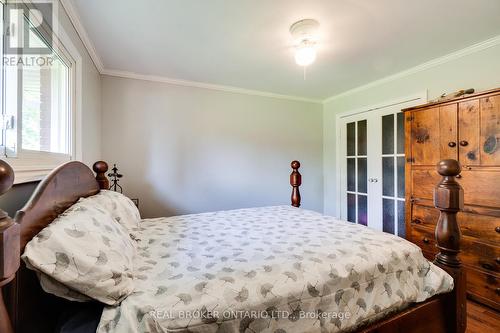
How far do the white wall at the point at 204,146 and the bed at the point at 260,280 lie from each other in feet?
4.72

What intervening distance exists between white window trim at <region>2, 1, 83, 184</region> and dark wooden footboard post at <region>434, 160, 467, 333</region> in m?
1.96

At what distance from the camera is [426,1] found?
1.58m

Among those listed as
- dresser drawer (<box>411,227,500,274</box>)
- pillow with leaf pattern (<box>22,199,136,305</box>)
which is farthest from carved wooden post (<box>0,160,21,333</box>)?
dresser drawer (<box>411,227,500,274</box>)

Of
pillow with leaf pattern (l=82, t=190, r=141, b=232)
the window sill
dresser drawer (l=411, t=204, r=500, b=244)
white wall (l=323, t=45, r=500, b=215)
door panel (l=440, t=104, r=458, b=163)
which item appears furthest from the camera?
white wall (l=323, t=45, r=500, b=215)

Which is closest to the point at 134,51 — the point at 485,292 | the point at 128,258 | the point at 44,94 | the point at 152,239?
the point at 44,94

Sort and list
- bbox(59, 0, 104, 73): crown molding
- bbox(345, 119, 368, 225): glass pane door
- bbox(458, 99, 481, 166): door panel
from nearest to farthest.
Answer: bbox(59, 0, 104, 73): crown molding
bbox(458, 99, 481, 166): door panel
bbox(345, 119, 368, 225): glass pane door

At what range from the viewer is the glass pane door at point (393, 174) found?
9.45 ft

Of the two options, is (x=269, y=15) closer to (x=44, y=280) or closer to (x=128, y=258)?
(x=128, y=258)

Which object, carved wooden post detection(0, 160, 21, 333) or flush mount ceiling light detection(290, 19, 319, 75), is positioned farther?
flush mount ceiling light detection(290, 19, 319, 75)

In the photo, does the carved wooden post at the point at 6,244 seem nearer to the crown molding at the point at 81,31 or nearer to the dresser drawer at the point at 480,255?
the crown molding at the point at 81,31

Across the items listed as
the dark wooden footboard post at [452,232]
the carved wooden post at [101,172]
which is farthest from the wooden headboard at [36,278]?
the dark wooden footboard post at [452,232]

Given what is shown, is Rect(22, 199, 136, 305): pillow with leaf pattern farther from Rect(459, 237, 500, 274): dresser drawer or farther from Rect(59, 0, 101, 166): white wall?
Rect(459, 237, 500, 274): dresser drawer

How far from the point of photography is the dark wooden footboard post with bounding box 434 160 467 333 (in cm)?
112

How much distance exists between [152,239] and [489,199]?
2.46m
